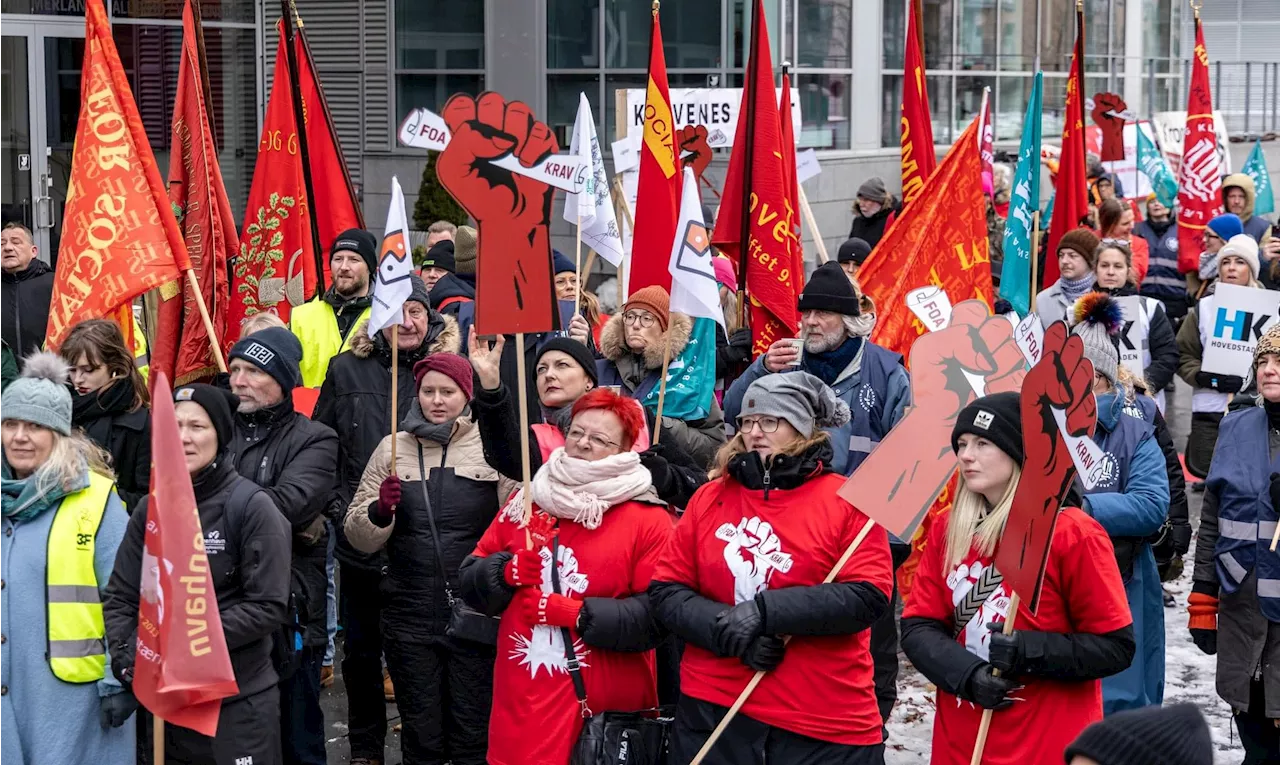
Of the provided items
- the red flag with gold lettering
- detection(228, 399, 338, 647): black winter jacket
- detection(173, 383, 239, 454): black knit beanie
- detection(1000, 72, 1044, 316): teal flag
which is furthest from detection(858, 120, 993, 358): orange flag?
detection(173, 383, 239, 454): black knit beanie

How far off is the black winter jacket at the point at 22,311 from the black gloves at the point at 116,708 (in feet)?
14.9

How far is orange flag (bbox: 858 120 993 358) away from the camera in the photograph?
8.41 m

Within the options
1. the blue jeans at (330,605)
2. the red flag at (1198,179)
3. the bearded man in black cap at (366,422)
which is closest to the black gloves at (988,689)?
the bearded man in black cap at (366,422)

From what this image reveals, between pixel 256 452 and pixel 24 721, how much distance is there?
1318mm

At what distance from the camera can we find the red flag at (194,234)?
772 cm

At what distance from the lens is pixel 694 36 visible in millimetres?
18000

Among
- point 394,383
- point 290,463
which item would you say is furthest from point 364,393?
point 290,463

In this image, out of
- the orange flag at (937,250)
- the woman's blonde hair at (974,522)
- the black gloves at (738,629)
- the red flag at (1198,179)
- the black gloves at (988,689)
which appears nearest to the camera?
the black gloves at (988,689)

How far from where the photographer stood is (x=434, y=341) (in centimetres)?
727

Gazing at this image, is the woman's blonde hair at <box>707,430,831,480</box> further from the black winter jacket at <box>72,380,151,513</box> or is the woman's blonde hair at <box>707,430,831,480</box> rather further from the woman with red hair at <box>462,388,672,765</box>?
the black winter jacket at <box>72,380,151,513</box>

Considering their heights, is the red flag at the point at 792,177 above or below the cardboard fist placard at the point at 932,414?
above

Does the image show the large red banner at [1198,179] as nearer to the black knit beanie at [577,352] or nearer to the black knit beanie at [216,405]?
the black knit beanie at [577,352]

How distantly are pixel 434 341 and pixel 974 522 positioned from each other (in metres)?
3.23

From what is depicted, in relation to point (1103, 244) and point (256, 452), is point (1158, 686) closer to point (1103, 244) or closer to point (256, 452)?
point (256, 452)
